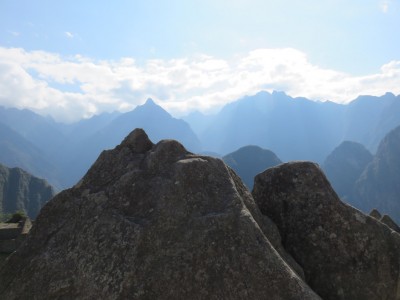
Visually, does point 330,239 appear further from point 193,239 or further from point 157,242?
point 157,242

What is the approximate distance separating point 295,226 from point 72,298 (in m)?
5.79

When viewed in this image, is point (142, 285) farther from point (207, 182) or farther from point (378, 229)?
point (378, 229)

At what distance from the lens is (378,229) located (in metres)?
11.0

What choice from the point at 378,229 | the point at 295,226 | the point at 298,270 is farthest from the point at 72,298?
the point at 378,229

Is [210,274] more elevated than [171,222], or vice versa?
[171,222]

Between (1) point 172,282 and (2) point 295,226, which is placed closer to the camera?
(1) point 172,282

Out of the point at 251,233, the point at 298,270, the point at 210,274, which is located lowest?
the point at 298,270

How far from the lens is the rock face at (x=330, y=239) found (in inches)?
406

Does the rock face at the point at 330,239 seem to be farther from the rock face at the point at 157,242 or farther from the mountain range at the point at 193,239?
the rock face at the point at 157,242

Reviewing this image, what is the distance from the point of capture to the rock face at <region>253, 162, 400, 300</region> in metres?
10.3

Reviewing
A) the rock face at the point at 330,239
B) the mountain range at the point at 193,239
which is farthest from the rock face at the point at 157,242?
the rock face at the point at 330,239

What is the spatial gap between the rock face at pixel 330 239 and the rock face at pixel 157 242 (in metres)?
1.03

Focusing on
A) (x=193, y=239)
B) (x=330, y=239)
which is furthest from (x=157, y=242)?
(x=330, y=239)

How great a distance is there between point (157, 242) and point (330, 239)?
457 cm
